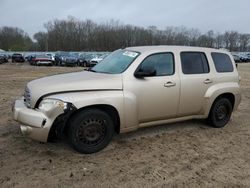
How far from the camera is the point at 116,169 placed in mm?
4066

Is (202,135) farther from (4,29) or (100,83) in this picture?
(4,29)

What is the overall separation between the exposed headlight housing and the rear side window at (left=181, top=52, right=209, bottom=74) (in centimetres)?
247

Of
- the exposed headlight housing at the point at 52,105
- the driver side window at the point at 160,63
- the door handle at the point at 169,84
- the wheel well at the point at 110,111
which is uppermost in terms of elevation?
the driver side window at the point at 160,63

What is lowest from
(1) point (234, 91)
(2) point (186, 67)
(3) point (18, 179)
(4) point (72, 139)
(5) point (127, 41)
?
(3) point (18, 179)

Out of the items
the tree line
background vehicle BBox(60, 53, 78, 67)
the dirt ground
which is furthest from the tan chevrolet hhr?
the tree line

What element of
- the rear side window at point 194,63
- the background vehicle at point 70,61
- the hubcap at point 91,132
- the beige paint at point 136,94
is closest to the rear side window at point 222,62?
the beige paint at point 136,94

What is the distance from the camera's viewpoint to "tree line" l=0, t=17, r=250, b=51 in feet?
319

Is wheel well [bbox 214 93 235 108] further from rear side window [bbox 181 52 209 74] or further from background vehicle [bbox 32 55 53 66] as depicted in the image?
background vehicle [bbox 32 55 53 66]

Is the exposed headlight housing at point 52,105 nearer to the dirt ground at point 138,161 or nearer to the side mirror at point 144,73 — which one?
the dirt ground at point 138,161

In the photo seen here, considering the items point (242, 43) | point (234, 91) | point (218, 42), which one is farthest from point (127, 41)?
point (234, 91)

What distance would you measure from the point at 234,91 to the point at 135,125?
8.68ft

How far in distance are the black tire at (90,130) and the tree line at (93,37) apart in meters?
91.2

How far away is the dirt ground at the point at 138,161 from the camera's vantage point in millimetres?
3736

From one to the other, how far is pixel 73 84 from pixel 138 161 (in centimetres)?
154
